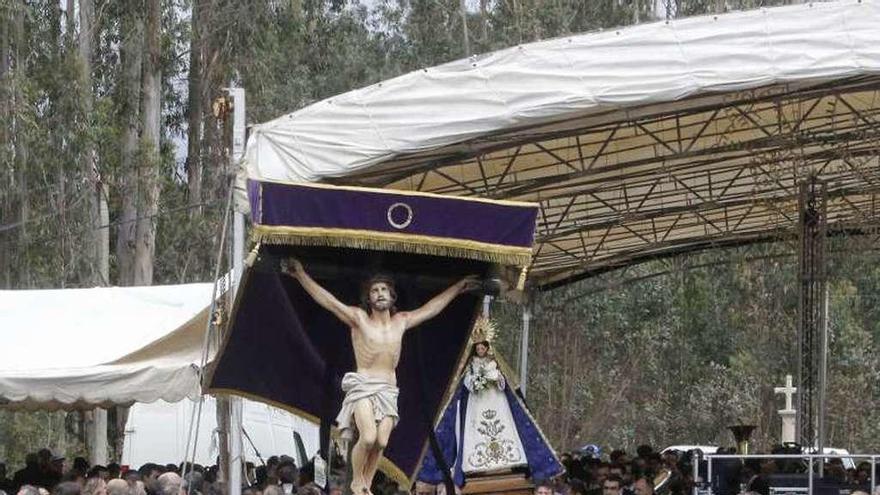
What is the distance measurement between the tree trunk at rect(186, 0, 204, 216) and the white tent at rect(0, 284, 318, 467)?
1380 centimetres

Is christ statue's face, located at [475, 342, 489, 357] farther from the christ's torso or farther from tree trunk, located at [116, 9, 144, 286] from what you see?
tree trunk, located at [116, 9, 144, 286]

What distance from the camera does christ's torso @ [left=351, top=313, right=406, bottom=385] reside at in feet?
38.0

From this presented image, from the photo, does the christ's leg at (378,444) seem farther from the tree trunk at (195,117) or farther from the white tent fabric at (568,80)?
the tree trunk at (195,117)

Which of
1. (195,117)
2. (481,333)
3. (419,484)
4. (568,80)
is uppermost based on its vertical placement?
(195,117)

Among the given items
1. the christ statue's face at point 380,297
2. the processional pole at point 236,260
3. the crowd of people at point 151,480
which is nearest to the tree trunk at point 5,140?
the crowd of people at point 151,480

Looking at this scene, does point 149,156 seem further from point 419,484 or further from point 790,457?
point 790,457

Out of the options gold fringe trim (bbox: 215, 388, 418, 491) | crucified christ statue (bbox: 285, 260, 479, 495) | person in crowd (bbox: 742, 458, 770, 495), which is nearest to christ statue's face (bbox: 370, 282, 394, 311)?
crucified christ statue (bbox: 285, 260, 479, 495)

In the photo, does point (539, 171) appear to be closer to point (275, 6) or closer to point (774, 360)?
point (275, 6)

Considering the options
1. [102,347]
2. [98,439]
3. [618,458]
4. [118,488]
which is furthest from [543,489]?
[98,439]

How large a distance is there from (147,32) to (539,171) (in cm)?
1463

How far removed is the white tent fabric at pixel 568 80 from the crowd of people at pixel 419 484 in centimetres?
237

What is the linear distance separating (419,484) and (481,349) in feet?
4.04

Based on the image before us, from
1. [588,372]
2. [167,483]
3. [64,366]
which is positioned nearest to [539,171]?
[64,366]

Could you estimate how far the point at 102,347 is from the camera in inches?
675
